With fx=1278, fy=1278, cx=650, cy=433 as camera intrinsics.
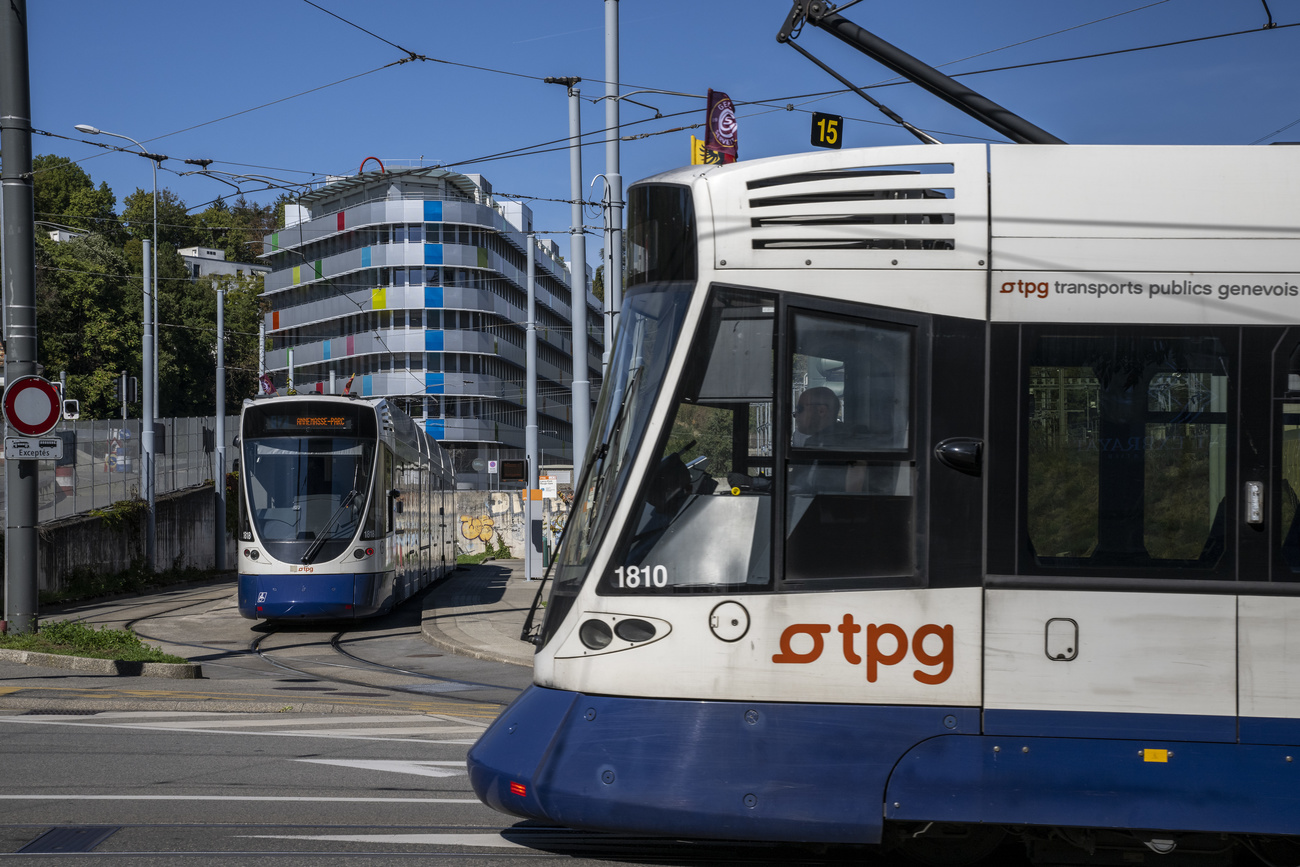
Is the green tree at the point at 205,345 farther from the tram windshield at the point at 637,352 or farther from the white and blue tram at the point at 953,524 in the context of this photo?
the white and blue tram at the point at 953,524

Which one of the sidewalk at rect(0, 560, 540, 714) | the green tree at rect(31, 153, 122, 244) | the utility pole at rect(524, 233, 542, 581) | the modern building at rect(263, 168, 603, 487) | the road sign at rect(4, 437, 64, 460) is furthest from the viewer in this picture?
the green tree at rect(31, 153, 122, 244)

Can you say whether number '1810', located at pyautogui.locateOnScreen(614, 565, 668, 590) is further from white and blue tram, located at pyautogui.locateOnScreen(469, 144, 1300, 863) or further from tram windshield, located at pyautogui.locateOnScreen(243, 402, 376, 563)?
tram windshield, located at pyautogui.locateOnScreen(243, 402, 376, 563)

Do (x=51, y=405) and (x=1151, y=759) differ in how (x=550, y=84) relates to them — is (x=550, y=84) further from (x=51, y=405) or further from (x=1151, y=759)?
(x=1151, y=759)

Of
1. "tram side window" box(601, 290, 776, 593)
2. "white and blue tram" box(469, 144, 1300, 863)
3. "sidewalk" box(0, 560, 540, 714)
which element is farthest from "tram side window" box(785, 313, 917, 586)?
"sidewalk" box(0, 560, 540, 714)

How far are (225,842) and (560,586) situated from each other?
1992mm

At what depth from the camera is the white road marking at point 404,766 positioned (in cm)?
763

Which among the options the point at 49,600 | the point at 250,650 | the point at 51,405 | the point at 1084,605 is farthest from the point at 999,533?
the point at 49,600

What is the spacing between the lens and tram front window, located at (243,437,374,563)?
1820 cm

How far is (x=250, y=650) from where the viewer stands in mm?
17188

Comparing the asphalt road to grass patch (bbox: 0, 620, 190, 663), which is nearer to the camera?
the asphalt road

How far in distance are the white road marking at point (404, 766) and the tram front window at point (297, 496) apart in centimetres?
1058

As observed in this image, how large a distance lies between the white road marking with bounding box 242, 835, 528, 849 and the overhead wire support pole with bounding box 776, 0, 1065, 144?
14.9 ft

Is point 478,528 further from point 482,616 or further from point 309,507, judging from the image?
point 309,507

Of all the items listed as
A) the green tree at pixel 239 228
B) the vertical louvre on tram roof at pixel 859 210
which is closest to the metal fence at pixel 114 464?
the vertical louvre on tram roof at pixel 859 210
